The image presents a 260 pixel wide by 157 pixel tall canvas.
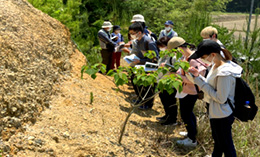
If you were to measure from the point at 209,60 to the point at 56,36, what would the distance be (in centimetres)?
310

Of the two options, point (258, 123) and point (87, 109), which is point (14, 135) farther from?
point (258, 123)

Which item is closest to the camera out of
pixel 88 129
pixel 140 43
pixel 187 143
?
pixel 88 129

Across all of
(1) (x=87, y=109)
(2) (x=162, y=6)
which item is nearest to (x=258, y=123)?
(1) (x=87, y=109)

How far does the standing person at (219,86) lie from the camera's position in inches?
114

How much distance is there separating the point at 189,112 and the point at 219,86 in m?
1.10

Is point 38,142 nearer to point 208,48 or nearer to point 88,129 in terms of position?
point 88,129

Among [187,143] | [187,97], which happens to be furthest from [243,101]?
[187,143]

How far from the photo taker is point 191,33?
752 cm

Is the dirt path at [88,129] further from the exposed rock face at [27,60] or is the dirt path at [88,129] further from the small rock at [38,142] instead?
the exposed rock face at [27,60]

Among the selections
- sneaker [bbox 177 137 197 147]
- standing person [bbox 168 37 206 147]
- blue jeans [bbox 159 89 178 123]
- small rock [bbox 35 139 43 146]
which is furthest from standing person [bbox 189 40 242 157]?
small rock [bbox 35 139 43 146]

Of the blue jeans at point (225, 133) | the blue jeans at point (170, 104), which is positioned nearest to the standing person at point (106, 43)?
the blue jeans at point (170, 104)

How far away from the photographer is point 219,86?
114 inches

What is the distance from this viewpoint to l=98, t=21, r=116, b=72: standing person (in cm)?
652

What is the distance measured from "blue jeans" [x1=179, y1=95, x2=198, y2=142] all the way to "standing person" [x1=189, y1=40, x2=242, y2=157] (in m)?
0.72
